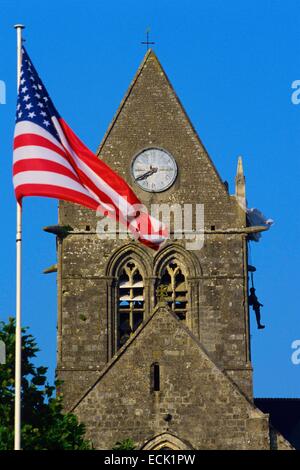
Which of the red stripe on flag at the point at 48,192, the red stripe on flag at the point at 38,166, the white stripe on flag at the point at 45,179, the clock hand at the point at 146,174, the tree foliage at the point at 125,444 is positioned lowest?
the tree foliage at the point at 125,444

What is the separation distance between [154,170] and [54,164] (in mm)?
24657

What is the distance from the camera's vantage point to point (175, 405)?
75.7 metres

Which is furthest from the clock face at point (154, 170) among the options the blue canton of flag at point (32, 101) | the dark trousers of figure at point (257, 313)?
the blue canton of flag at point (32, 101)

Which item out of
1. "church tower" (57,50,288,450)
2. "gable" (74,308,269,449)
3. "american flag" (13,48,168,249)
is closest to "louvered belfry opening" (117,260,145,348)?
"church tower" (57,50,288,450)

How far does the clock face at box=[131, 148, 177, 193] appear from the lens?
8544 cm

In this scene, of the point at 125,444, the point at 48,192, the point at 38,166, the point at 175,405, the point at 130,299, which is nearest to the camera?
the point at 48,192

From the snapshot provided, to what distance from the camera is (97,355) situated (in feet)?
275

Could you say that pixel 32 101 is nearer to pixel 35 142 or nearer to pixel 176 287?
pixel 35 142

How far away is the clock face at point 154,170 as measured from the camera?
85438mm

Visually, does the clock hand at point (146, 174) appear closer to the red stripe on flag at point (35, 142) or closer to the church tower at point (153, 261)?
the church tower at point (153, 261)

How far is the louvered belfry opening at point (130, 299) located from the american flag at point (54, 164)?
865 inches

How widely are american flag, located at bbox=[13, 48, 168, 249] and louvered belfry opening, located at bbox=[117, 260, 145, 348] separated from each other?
2198 cm

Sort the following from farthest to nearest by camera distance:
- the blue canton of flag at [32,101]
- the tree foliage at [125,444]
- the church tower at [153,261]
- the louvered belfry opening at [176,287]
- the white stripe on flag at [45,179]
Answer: the louvered belfry opening at [176,287]
the church tower at [153,261]
the tree foliage at [125,444]
the blue canton of flag at [32,101]
the white stripe on flag at [45,179]

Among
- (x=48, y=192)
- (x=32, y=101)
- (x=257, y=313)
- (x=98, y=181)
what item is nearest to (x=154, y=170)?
(x=257, y=313)
